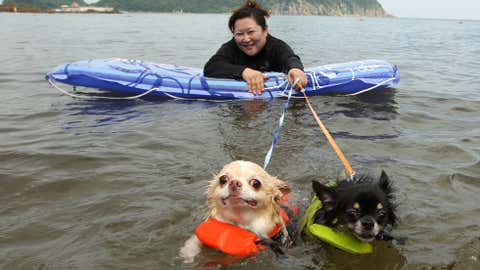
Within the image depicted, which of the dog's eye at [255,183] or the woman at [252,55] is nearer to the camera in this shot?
the dog's eye at [255,183]

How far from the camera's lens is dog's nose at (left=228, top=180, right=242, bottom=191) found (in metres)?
3.44

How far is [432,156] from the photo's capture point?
6027mm

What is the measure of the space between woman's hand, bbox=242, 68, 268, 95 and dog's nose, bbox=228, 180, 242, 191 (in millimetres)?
5168

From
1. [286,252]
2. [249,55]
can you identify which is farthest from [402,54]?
[286,252]

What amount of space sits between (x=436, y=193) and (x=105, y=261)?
344cm

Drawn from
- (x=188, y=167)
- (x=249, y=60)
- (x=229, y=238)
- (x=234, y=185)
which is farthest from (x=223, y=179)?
(x=249, y=60)

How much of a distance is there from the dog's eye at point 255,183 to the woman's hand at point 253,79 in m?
5.05

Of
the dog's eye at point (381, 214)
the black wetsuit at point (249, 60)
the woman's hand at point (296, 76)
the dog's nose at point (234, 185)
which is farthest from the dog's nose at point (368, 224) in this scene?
the black wetsuit at point (249, 60)

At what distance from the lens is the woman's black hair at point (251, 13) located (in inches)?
313

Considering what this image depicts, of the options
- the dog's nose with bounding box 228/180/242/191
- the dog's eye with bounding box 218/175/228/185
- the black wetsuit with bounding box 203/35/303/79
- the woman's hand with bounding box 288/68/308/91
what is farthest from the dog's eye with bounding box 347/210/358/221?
A: the black wetsuit with bounding box 203/35/303/79

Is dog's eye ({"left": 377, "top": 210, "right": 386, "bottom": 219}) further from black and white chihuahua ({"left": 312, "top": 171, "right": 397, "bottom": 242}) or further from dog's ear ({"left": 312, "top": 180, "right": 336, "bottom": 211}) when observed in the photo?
dog's ear ({"left": 312, "top": 180, "right": 336, "bottom": 211})

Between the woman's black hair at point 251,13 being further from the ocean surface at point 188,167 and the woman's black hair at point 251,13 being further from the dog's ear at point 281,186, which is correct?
the dog's ear at point 281,186

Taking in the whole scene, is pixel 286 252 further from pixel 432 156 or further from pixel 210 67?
pixel 210 67

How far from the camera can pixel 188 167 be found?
5.50 metres
